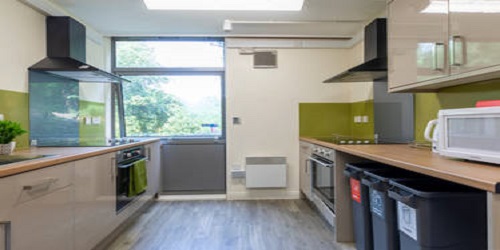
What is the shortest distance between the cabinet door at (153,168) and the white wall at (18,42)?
5.00 ft

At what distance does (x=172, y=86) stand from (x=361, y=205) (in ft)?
11.2

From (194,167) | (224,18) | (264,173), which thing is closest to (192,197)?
(194,167)

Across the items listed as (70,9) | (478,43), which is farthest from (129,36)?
(478,43)

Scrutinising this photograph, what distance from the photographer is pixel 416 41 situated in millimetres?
2436

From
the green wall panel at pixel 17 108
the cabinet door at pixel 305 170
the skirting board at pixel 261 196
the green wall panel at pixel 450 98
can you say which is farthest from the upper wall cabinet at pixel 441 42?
the green wall panel at pixel 17 108

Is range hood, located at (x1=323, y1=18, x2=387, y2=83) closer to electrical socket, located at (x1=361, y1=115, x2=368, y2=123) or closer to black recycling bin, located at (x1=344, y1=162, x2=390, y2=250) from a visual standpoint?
electrical socket, located at (x1=361, y1=115, x2=368, y2=123)

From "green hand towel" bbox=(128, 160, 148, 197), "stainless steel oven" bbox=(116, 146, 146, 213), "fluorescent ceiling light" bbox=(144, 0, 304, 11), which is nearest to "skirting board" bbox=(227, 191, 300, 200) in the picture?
"green hand towel" bbox=(128, 160, 148, 197)

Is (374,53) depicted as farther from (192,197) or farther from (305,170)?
(192,197)

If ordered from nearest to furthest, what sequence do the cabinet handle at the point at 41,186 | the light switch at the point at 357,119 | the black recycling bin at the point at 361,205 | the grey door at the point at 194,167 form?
the cabinet handle at the point at 41,186, the black recycling bin at the point at 361,205, the light switch at the point at 357,119, the grey door at the point at 194,167

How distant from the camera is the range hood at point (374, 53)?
331cm

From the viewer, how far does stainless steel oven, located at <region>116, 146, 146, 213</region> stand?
323 centimetres

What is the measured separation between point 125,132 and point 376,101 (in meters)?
3.55

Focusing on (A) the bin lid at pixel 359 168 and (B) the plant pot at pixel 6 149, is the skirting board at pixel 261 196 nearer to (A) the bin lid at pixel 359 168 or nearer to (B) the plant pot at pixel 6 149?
(A) the bin lid at pixel 359 168

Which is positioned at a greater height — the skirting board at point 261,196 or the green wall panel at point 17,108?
the green wall panel at point 17,108
